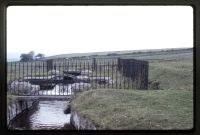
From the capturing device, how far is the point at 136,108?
2352 mm

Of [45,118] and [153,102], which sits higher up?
[153,102]

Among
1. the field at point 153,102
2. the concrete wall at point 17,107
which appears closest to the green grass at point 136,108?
the field at point 153,102

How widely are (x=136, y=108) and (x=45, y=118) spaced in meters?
0.69

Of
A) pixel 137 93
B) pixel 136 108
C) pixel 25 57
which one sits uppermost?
pixel 25 57

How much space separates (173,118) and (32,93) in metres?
1.09

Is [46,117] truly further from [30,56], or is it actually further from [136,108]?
[136,108]

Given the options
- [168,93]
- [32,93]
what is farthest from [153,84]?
[32,93]

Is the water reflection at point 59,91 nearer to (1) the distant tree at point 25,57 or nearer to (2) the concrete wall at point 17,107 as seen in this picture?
(2) the concrete wall at point 17,107

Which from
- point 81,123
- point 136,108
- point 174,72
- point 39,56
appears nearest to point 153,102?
point 136,108

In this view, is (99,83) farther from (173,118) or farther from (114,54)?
(173,118)

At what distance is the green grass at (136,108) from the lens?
231cm

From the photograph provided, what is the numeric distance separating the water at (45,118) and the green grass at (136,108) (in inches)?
4.4

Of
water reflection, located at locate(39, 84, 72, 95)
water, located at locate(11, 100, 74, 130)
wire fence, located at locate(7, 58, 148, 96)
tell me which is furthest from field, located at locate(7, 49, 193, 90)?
water, located at locate(11, 100, 74, 130)
